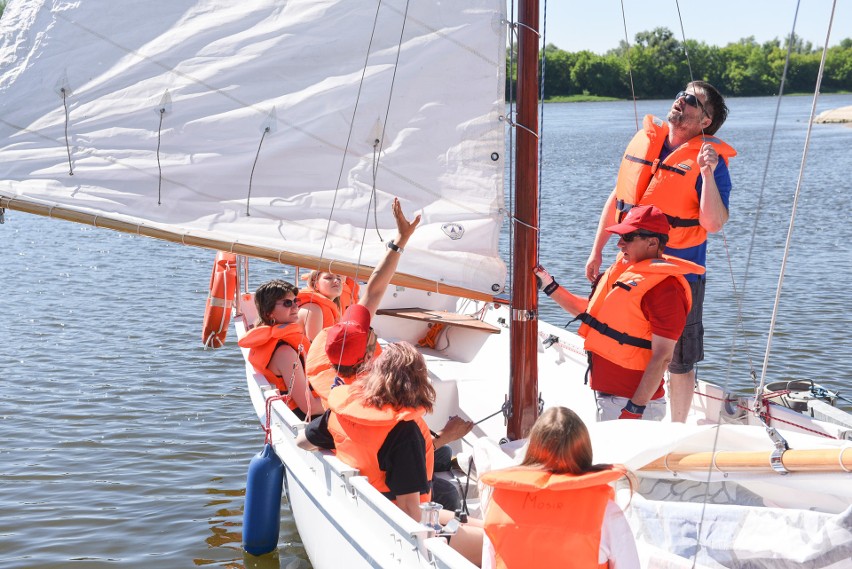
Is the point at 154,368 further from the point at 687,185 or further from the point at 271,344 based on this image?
the point at 687,185

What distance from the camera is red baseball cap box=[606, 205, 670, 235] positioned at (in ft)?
13.4

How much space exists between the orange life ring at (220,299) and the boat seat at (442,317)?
1.25 metres

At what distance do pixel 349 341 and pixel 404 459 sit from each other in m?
0.55

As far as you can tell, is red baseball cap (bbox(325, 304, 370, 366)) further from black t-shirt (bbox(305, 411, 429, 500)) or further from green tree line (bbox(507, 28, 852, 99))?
green tree line (bbox(507, 28, 852, 99))

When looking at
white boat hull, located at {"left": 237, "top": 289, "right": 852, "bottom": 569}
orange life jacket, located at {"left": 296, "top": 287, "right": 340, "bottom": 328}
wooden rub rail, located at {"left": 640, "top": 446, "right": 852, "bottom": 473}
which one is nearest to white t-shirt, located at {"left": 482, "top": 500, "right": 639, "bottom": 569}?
white boat hull, located at {"left": 237, "top": 289, "right": 852, "bottom": 569}

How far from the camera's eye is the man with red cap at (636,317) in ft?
13.4

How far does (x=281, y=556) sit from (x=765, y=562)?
115 inches

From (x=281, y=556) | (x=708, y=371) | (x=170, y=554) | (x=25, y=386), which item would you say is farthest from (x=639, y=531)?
(x=25, y=386)

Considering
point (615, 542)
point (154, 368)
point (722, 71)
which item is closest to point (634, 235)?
point (615, 542)

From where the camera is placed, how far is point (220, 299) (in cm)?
628

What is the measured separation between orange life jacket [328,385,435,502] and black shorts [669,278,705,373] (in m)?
1.40

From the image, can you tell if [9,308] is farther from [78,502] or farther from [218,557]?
[218,557]

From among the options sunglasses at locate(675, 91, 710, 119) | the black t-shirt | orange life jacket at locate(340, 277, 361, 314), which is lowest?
orange life jacket at locate(340, 277, 361, 314)

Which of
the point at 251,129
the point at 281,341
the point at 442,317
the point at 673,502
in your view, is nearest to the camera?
→ the point at 673,502
